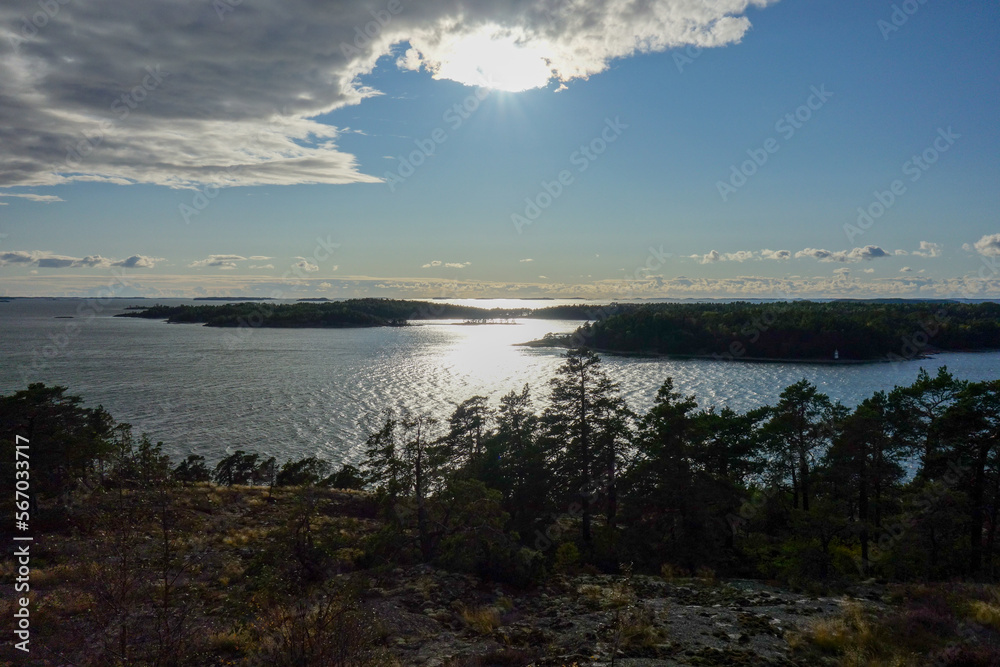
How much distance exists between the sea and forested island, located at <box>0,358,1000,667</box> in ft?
85.4

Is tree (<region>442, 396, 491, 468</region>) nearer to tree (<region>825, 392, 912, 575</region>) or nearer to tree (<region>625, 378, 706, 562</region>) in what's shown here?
tree (<region>625, 378, 706, 562</region>)

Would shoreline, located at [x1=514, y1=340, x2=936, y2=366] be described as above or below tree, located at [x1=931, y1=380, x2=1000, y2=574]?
below

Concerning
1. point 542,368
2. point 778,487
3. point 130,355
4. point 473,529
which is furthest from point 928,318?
point 130,355

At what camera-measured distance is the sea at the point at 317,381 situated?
63.2 metres

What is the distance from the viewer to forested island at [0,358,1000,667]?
11.0m

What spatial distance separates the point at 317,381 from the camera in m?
98.6

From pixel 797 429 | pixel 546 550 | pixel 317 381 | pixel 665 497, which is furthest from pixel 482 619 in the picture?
pixel 317 381

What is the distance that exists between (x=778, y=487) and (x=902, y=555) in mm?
11167

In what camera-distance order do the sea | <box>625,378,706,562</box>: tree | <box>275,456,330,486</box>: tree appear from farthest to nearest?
the sea
<box>275,456,330,486</box>: tree
<box>625,378,706,562</box>: tree

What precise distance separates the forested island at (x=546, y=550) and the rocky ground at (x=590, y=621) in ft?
0.32

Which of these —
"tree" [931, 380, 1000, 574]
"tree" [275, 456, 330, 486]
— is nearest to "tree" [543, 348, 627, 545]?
"tree" [931, 380, 1000, 574]

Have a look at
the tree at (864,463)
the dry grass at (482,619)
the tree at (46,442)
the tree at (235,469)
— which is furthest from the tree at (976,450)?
the tree at (235,469)

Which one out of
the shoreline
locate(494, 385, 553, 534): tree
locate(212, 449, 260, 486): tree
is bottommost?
locate(212, 449, 260, 486): tree

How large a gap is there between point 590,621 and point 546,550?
10687 mm
